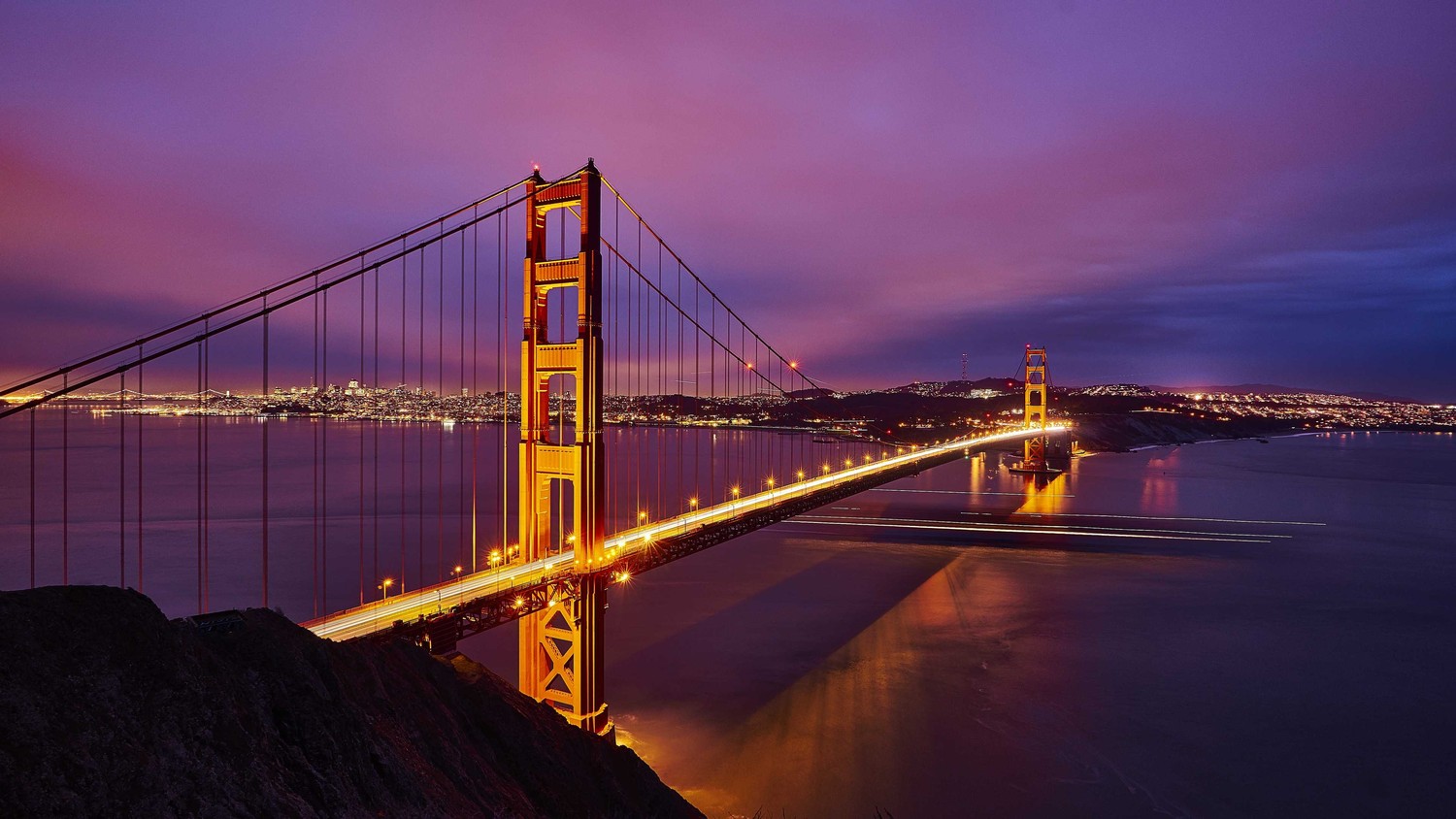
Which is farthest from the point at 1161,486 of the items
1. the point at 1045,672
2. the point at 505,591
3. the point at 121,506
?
the point at 121,506

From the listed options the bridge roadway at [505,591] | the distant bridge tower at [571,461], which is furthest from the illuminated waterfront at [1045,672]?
the bridge roadway at [505,591]

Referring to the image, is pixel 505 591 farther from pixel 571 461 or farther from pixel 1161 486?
pixel 1161 486

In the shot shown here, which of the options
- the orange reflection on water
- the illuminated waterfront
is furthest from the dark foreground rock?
the orange reflection on water

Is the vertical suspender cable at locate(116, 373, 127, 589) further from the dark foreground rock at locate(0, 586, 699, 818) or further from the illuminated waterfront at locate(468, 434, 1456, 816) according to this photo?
the illuminated waterfront at locate(468, 434, 1456, 816)

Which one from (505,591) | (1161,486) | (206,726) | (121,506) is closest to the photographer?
(206,726)

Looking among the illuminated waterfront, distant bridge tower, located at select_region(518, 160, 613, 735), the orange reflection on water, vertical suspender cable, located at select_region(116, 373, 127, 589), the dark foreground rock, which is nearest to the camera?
the dark foreground rock

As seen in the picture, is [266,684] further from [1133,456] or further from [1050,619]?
[1133,456]
